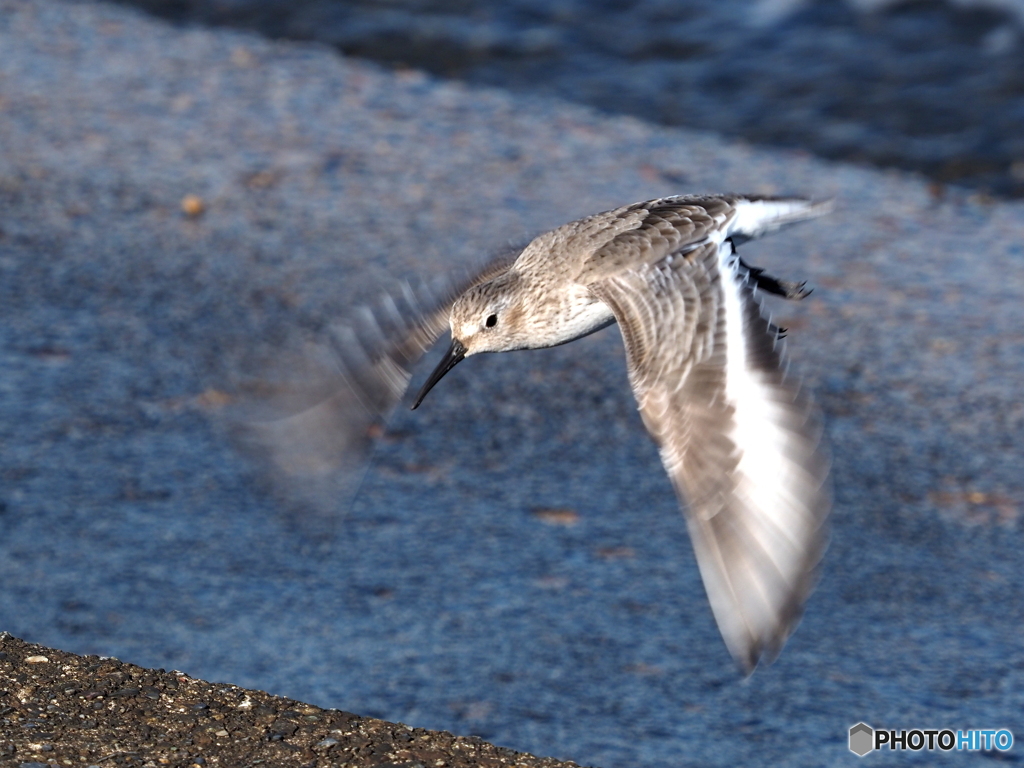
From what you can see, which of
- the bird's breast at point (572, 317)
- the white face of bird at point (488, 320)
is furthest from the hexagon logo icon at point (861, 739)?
the white face of bird at point (488, 320)

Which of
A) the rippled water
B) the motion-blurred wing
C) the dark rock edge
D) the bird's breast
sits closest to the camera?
the dark rock edge

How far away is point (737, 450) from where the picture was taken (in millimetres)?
3941

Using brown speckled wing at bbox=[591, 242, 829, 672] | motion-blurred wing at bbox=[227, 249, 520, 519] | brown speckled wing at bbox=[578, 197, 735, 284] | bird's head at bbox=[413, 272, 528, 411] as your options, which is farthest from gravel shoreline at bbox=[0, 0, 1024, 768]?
brown speckled wing at bbox=[578, 197, 735, 284]

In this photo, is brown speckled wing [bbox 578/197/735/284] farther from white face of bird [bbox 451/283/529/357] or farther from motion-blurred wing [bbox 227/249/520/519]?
motion-blurred wing [bbox 227/249/520/519]

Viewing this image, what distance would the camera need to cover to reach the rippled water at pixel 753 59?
920cm

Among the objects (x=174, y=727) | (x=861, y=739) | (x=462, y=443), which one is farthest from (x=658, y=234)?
(x=174, y=727)

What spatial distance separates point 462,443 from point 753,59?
473 centimetres

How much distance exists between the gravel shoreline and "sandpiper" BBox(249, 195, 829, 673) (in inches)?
21.8

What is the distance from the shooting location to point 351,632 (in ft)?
17.4

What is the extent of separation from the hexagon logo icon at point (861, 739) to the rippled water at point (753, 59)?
454cm

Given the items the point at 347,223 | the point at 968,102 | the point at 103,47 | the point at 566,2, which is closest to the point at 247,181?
the point at 347,223

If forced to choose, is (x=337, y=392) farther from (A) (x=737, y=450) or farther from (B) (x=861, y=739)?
(B) (x=861, y=739)

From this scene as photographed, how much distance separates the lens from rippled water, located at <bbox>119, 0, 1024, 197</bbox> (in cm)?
920

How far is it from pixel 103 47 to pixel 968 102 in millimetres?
5320
